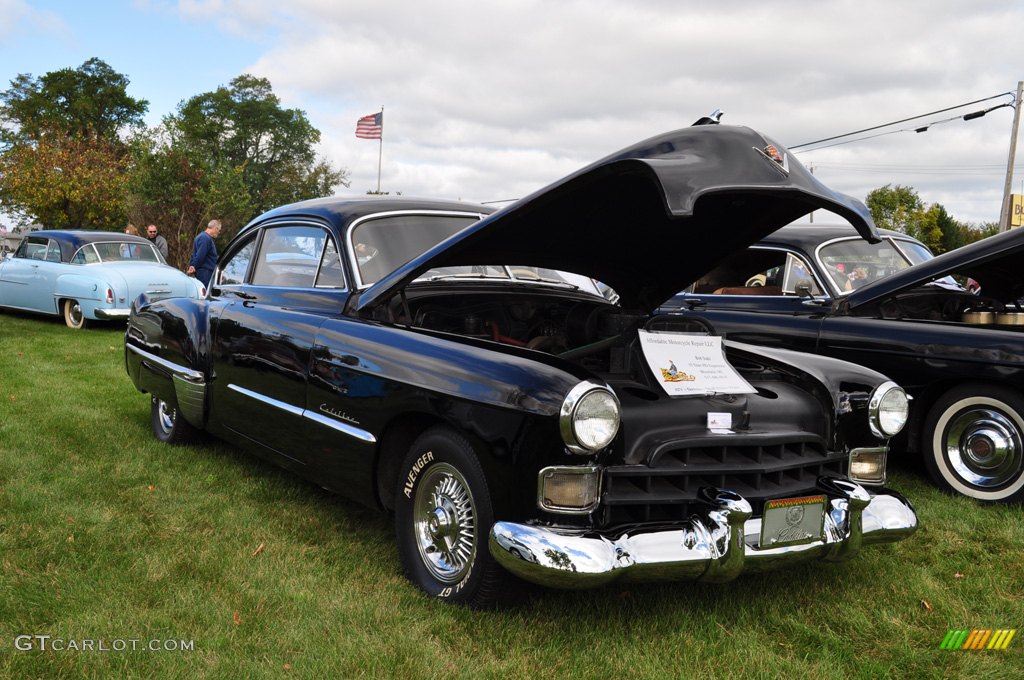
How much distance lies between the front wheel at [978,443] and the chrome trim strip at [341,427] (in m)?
3.27

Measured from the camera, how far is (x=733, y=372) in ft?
10.4

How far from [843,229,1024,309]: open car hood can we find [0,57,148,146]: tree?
167 feet

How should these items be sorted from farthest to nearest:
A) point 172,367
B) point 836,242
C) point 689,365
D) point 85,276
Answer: point 85,276, point 836,242, point 172,367, point 689,365

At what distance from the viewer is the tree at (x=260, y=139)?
51094 mm

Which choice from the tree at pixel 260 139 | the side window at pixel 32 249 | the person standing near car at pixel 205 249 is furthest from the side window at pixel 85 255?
the tree at pixel 260 139

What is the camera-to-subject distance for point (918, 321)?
495 centimetres

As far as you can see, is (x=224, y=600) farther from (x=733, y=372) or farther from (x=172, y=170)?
(x=172, y=170)

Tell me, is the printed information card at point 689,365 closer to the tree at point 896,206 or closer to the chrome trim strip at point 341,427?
the chrome trim strip at point 341,427

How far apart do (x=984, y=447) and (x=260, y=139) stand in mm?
54708

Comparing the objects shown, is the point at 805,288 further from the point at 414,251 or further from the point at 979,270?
the point at 414,251

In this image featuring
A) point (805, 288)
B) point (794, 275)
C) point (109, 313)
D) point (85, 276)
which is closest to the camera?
point (805, 288)

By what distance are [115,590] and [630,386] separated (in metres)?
2.05

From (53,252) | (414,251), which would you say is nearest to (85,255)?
(53,252)

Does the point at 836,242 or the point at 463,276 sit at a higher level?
the point at 836,242
